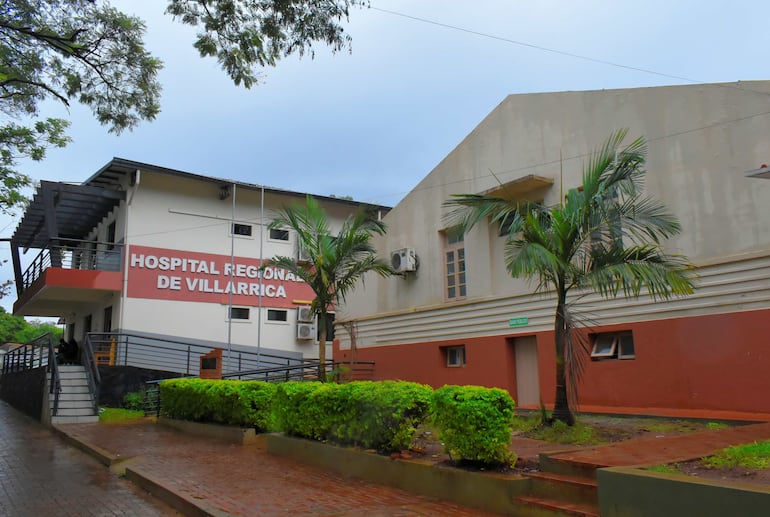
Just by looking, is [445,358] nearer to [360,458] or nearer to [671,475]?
[360,458]

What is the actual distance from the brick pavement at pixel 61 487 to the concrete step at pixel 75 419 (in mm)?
2663

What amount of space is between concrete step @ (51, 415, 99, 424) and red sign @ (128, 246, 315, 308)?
5421mm

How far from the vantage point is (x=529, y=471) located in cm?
628

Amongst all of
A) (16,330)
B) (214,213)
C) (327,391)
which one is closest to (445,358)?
(327,391)

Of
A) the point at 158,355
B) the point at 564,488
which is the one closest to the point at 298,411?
the point at 564,488

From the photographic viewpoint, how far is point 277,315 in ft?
76.2

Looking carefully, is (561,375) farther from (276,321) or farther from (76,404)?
(276,321)

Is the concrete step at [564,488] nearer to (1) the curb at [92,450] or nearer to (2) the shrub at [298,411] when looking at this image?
(2) the shrub at [298,411]

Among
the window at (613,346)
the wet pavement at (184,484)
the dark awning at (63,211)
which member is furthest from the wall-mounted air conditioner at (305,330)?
the window at (613,346)

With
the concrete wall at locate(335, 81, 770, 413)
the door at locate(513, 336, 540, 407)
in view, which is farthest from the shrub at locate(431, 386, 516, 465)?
the door at locate(513, 336, 540, 407)

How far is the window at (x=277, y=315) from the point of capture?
23.0 metres

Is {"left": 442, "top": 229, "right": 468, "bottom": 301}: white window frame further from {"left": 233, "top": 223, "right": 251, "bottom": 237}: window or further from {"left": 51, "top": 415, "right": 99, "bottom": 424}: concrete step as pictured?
{"left": 233, "top": 223, "right": 251, "bottom": 237}: window

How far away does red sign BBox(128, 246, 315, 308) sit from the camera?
67.2 ft

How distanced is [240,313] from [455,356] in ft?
34.0
